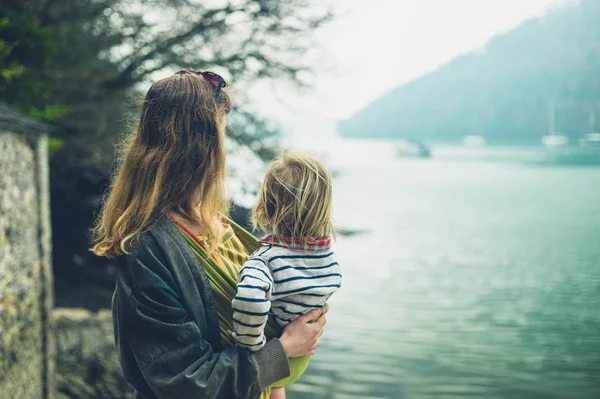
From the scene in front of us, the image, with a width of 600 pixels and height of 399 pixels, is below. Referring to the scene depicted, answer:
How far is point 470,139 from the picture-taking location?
1221 cm

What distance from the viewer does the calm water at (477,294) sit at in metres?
6.98

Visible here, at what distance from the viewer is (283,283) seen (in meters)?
1.09

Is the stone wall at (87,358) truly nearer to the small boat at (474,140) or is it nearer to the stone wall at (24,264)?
the stone wall at (24,264)

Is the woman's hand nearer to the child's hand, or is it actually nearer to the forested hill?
the child's hand

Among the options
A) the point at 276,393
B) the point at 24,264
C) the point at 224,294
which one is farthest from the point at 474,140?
the point at 224,294

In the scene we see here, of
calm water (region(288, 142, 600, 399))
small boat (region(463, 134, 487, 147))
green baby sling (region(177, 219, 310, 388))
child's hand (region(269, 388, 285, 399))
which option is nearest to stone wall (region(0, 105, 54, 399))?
child's hand (region(269, 388, 285, 399))

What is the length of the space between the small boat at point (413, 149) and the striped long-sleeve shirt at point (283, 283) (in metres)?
15.0

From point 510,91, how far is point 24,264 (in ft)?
32.0

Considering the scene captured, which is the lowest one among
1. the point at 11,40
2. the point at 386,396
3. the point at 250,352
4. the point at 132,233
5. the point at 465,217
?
the point at 386,396

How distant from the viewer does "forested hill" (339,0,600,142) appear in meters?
8.52

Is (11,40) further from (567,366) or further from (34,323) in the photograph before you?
(567,366)

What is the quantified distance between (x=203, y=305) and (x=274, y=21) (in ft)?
21.6

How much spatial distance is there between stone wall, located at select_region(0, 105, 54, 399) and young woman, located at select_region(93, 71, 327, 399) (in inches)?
88.0

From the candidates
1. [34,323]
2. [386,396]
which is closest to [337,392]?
[386,396]
